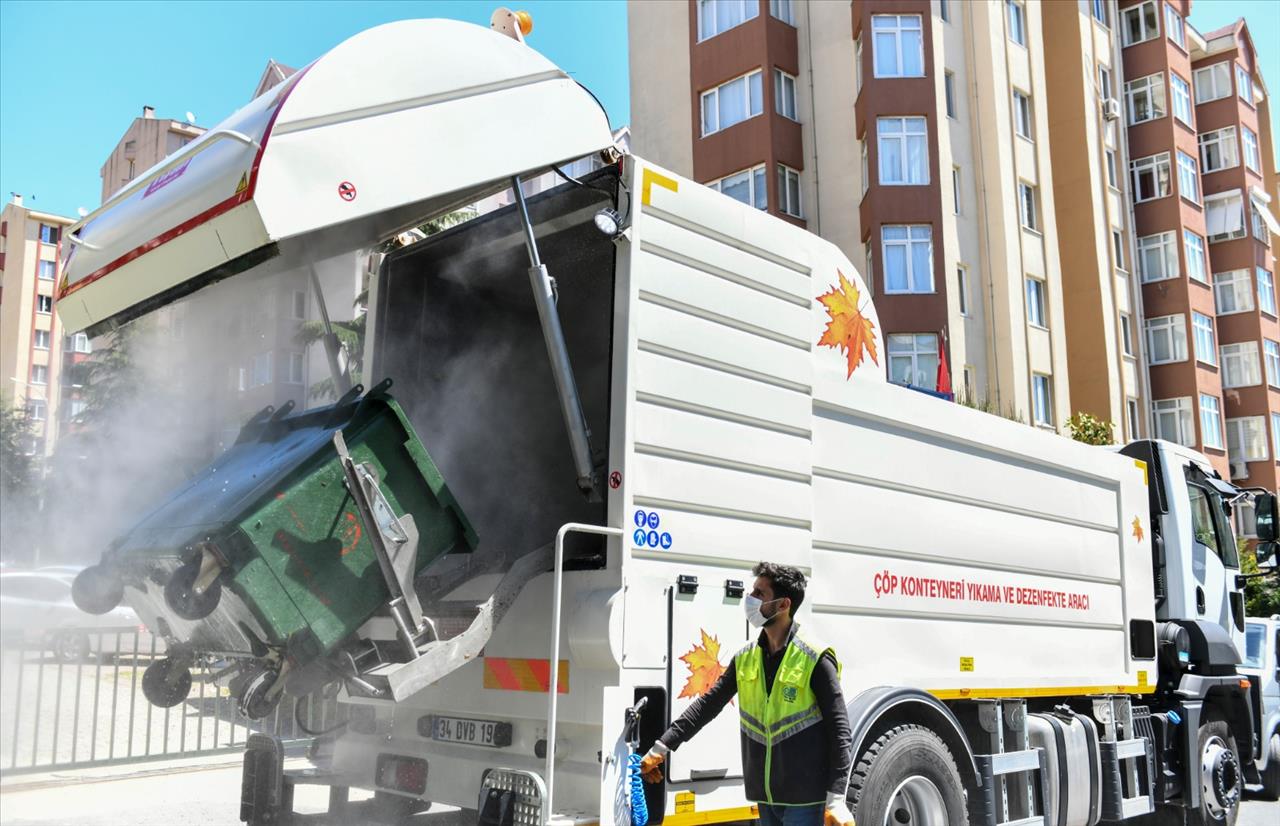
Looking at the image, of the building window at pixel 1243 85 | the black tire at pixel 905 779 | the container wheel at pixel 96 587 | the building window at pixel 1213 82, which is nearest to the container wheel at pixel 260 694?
the container wheel at pixel 96 587

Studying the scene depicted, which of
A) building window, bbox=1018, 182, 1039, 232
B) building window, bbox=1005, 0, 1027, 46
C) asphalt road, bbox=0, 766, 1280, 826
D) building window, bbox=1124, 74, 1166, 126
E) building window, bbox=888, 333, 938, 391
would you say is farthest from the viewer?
building window, bbox=1124, 74, 1166, 126

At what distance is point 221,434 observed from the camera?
4836mm

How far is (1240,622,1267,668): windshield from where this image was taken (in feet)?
37.2

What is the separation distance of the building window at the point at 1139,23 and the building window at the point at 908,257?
14145 millimetres

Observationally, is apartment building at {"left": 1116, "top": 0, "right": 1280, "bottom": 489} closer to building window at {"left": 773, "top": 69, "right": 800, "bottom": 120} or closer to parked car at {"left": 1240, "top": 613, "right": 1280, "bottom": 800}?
building window at {"left": 773, "top": 69, "right": 800, "bottom": 120}

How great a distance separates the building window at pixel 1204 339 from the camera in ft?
102

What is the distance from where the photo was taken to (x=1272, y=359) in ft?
112

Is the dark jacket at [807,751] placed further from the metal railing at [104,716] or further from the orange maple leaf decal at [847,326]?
the metal railing at [104,716]

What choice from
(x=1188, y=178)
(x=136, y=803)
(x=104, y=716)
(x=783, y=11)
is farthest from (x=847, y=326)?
(x=1188, y=178)

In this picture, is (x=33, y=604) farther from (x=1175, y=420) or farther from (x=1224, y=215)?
(x=1224, y=215)

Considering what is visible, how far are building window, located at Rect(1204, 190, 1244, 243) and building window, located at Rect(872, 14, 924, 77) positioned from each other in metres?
14.4

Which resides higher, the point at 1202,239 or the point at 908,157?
the point at 1202,239

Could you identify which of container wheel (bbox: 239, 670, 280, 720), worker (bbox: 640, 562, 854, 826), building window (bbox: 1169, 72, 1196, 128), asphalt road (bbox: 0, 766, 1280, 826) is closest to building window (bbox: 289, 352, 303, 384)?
container wheel (bbox: 239, 670, 280, 720)

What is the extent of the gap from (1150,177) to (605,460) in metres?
31.7
